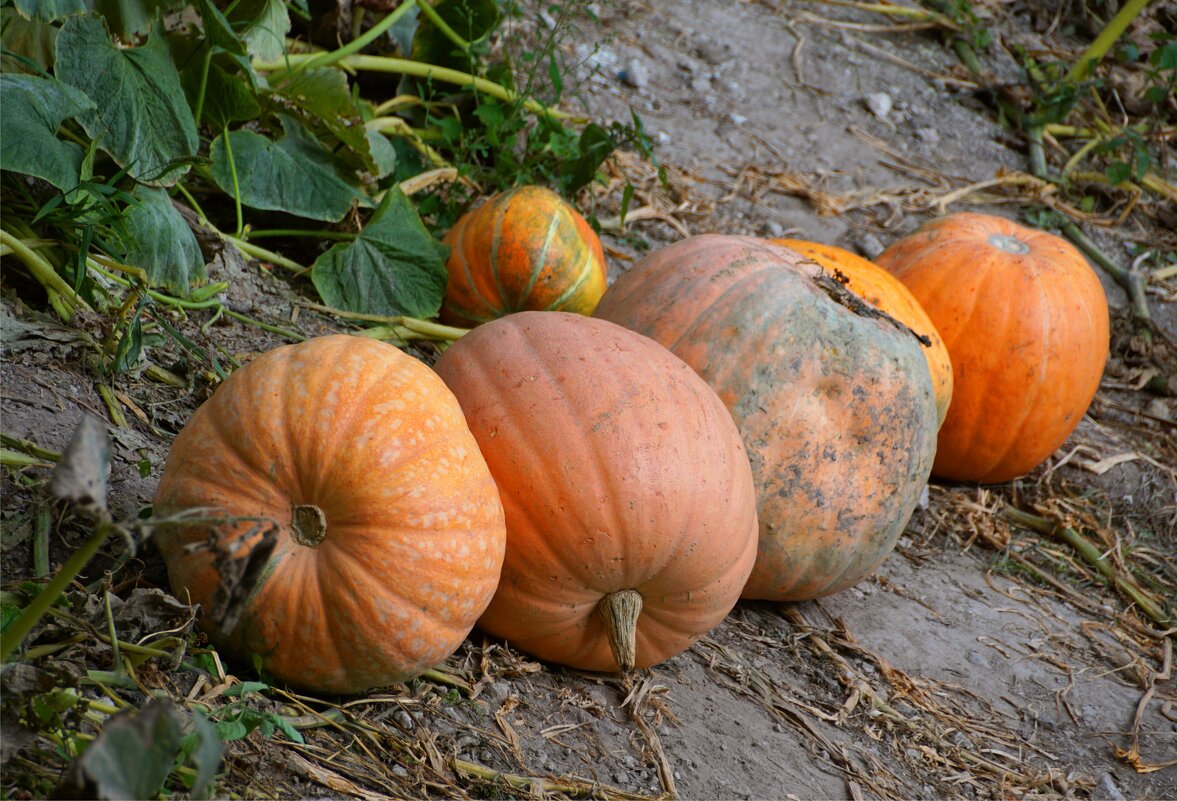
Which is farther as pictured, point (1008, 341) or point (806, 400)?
point (1008, 341)

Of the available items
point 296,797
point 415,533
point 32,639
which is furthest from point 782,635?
point 32,639

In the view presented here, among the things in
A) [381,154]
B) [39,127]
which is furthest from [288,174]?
[39,127]

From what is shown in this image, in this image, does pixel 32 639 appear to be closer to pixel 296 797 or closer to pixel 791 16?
pixel 296 797

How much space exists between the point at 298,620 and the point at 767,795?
0.91 m

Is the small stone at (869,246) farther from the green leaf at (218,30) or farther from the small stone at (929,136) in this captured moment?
the green leaf at (218,30)

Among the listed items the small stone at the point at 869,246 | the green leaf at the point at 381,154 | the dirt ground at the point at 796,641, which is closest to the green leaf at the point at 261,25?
the green leaf at the point at 381,154

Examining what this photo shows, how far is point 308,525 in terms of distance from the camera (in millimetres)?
1794

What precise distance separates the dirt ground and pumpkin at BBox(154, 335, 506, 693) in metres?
0.12

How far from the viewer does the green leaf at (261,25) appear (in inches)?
125

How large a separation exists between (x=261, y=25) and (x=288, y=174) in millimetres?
473

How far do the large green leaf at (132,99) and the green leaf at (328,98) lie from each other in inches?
20.4

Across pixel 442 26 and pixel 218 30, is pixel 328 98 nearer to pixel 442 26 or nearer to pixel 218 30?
pixel 218 30

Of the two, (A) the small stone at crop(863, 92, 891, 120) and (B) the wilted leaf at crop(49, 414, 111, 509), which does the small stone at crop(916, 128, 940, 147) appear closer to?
(A) the small stone at crop(863, 92, 891, 120)

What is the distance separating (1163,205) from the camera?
5.68 meters
